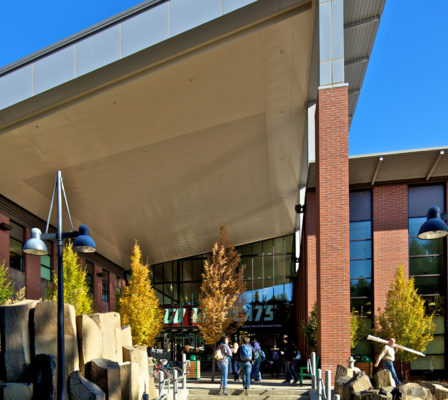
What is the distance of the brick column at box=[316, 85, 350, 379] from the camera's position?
11.4 meters

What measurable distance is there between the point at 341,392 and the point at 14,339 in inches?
258

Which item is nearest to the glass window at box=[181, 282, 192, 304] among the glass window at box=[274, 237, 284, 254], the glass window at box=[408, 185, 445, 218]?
the glass window at box=[274, 237, 284, 254]

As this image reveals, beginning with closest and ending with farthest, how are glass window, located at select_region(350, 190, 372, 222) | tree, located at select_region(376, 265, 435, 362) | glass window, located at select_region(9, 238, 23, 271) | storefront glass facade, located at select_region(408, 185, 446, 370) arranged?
1. tree, located at select_region(376, 265, 435, 362)
2. glass window, located at select_region(9, 238, 23, 271)
3. storefront glass facade, located at select_region(408, 185, 446, 370)
4. glass window, located at select_region(350, 190, 372, 222)

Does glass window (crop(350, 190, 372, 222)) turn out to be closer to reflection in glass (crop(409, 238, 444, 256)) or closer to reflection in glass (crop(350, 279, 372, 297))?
reflection in glass (crop(409, 238, 444, 256))

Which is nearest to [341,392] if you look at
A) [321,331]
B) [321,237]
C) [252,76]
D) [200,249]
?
[321,331]

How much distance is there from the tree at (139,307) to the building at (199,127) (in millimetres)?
2224

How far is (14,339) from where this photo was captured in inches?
277

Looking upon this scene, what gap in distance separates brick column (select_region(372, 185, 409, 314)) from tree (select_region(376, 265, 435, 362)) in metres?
0.87

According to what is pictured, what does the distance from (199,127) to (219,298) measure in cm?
1019

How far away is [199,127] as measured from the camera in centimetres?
1667

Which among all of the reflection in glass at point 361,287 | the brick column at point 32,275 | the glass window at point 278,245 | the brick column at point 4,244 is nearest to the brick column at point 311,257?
the reflection in glass at point 361,287

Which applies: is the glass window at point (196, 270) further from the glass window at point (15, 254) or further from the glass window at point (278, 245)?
the glass window at point (15, 254)

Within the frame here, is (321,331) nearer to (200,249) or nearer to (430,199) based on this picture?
(430,199)

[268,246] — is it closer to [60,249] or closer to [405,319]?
[405,319]
